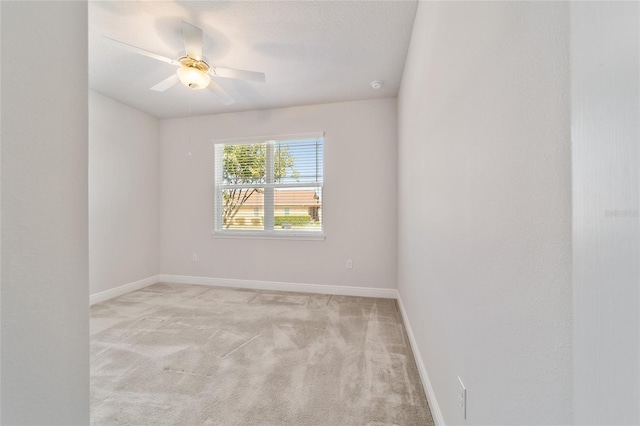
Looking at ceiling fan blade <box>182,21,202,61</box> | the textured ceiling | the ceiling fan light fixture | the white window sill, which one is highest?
the textured ceiling

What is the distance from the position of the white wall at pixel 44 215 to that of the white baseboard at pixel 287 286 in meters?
2.83

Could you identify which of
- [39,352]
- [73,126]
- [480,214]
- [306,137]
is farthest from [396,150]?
[39,352]

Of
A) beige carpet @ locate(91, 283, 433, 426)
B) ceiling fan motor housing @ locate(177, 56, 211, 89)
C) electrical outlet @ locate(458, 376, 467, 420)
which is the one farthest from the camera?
ceiling fan motor housing @ locate(177, 56, 211, 89)

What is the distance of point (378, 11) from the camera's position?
1.86 m

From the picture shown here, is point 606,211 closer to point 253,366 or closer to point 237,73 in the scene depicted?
point 253,366

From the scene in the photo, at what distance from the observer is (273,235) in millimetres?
3635

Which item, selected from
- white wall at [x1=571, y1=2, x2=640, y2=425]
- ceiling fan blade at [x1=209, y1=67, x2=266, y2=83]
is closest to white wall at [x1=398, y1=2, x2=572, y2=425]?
white wall at [x1=571, y1=2, x2=640, y2=425]

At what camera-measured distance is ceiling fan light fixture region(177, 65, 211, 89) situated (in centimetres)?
208

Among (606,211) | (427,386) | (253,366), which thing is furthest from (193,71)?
(427,386)

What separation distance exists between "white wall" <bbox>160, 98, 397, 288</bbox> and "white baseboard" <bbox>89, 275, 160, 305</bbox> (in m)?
0.26

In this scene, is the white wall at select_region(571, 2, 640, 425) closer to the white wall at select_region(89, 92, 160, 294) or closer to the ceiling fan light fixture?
the ceiling fan light fixture

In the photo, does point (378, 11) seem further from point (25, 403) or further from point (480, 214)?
point (25, 403)

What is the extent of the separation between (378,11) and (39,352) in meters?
2.45

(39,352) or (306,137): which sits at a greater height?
(306,137)
